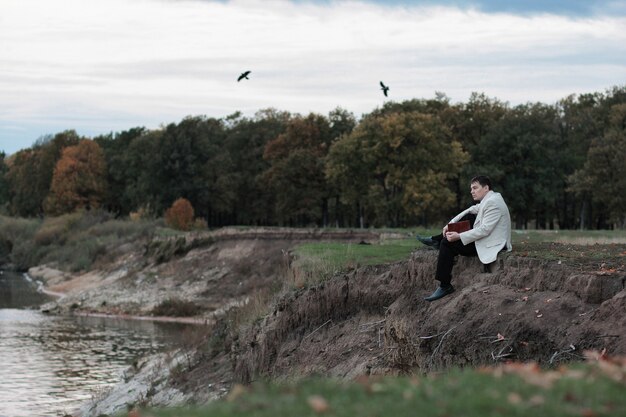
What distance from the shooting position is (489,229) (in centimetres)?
1680

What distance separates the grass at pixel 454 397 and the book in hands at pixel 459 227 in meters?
8.27

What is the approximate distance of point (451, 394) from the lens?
25.1ft

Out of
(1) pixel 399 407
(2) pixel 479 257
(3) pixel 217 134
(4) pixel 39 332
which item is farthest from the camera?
(3) pixel 217 134

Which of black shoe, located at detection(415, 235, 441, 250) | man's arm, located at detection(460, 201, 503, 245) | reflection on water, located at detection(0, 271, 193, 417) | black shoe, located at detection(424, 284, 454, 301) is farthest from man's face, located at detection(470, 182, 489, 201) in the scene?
reflection on water, located at detection(0, 271, 193, 417)

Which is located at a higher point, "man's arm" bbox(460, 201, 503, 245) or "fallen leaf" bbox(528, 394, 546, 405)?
"man's arm" bbox(460, 201, 503, 245)

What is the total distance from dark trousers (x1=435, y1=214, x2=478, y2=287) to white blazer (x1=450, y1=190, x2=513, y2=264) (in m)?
0.23

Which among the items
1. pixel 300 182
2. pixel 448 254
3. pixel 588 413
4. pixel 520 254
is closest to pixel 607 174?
pixel 300 182

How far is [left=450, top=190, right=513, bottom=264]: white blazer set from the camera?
55.1 feet

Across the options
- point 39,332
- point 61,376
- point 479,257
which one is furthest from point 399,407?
point 39,332

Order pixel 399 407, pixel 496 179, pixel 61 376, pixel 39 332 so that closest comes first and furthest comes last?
pixel 399 407, pixel 61 376, pixel 39 332, pixel 496 179

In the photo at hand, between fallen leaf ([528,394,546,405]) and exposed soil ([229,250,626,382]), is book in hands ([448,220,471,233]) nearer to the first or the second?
exposed soil ([229,250,626,382])

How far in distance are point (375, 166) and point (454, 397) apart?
72.0 metres

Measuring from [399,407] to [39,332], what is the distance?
1593 inches

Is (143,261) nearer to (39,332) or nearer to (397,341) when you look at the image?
(39,332)
